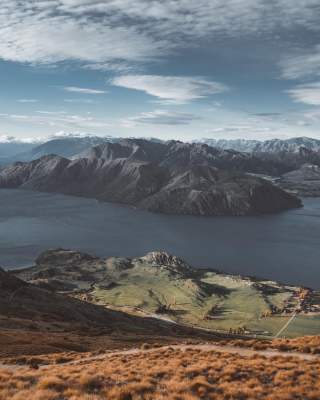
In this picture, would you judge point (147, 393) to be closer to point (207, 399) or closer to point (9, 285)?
point (207, 399)

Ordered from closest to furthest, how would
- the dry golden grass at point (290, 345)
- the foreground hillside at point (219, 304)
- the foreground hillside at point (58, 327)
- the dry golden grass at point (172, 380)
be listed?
the dry golden grass at point (172, 380)
the dry golden grass at point (290, 345)
the foreground hillside at point (58, 327)
the foreground hillside at point (219, 304)

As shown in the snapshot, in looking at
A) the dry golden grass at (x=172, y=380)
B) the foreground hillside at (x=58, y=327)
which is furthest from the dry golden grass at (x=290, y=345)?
the foreground hillside at (x=58, y=327)

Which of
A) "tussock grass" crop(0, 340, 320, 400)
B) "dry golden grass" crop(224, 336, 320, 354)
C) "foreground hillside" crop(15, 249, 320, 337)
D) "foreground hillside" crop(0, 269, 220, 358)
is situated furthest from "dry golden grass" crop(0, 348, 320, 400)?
"foreground hillside" crop(15, 249, 320, 337)

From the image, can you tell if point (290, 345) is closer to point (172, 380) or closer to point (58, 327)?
point (172, 380)

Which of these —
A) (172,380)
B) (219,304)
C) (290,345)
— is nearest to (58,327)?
(290,345)

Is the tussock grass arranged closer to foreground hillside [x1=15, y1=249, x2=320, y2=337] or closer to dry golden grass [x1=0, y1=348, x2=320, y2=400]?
dry golden grass [x1=0, y1=348, x2=320, y2=400]

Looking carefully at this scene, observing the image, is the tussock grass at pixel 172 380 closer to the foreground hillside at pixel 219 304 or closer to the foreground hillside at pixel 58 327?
the foreground hillside at pixel 58 327

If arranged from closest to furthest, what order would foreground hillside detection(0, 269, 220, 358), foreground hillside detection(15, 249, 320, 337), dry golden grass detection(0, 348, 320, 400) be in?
dry golden grass detection(0, 348, 320, 400) → foreground hillside detection(0, 269, 220, 358) → foreground hillside detection(15, 249, 320, 337)

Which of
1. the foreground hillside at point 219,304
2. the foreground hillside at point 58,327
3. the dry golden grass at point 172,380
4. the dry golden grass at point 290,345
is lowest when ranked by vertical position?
the foreground hillside at point 219,304

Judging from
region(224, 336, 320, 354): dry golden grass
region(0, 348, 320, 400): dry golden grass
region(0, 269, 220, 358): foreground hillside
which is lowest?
region(0, 269, 220, 358): foreground hillside
